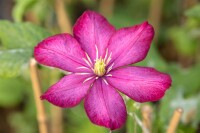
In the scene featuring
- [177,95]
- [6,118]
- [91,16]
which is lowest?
[6,118]

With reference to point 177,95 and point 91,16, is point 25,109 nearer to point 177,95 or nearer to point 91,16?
point 177,95

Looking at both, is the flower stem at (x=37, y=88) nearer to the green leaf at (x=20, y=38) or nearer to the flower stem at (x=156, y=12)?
the green leaf at (x=20, y=38)

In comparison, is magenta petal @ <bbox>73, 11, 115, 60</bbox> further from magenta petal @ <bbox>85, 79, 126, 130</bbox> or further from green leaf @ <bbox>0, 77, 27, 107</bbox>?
green leaf @ <bbox>0, 77, 27, 107</bbox>

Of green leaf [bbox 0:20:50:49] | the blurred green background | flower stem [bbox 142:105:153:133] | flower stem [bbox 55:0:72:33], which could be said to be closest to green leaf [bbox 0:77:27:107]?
the blurred green background

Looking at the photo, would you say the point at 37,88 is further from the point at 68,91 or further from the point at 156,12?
the point at 156,12

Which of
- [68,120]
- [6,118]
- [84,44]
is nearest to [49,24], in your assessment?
[68,120]
